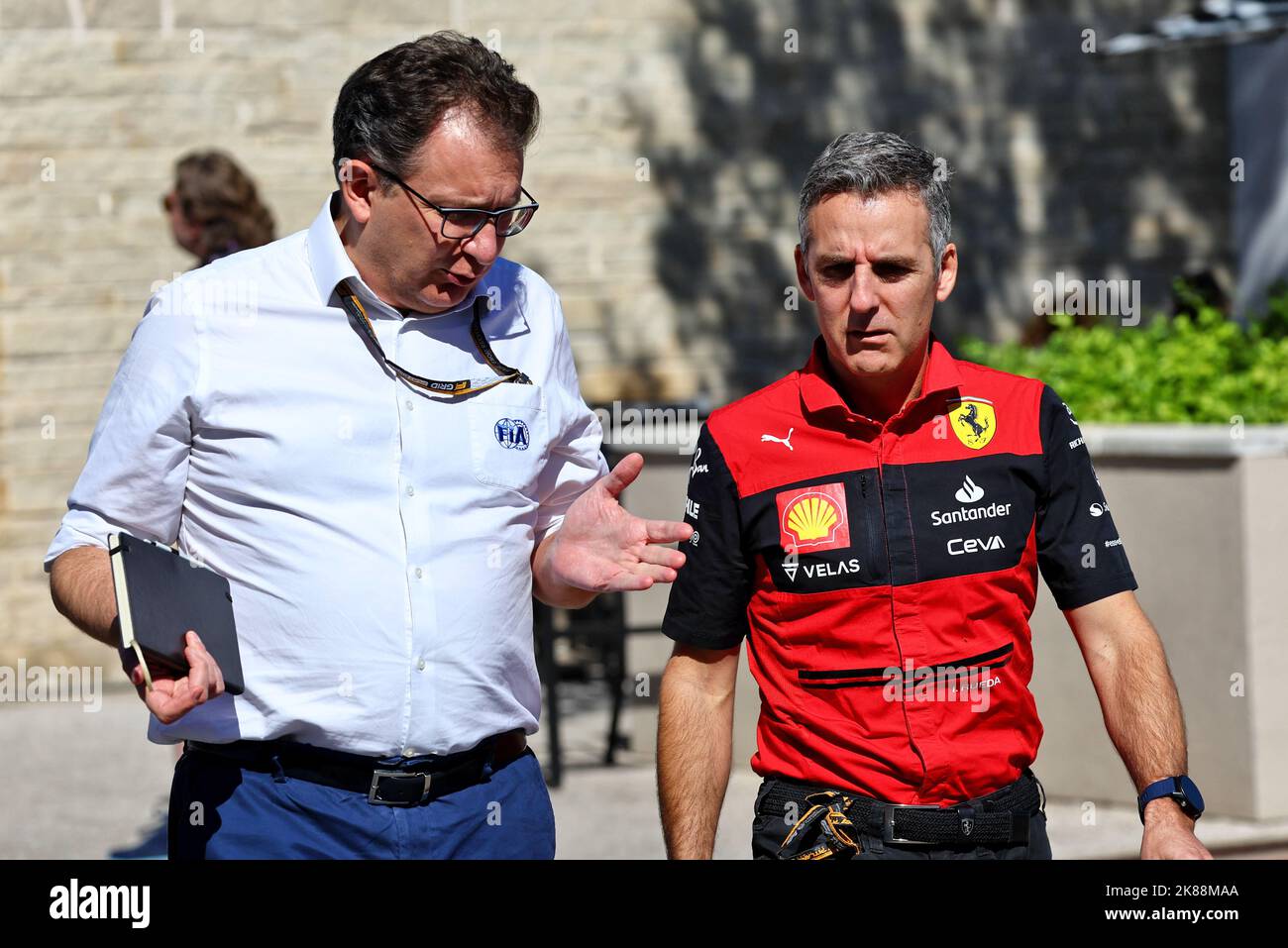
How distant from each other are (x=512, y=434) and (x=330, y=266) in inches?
16.9

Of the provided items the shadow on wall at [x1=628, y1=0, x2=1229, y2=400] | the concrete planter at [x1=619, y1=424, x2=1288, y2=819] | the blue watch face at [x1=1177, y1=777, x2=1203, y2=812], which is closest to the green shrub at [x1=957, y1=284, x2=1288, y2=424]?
the concrete planter at [x1=619, y1=424, x2=1288, y2=819]

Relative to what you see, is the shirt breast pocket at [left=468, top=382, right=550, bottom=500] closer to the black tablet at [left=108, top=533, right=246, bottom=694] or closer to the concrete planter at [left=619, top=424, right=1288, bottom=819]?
the black tablet at [left=108, top=533, right=246, bottom=694]

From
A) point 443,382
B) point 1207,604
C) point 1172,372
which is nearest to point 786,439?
point 443,382

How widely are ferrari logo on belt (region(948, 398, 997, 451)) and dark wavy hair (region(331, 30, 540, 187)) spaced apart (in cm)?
91

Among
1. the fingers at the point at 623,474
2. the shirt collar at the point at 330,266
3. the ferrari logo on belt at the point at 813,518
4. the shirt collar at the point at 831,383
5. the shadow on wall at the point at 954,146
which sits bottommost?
the ferrari logo on belt at the point at 813,518

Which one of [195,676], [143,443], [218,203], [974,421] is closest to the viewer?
[195,676]

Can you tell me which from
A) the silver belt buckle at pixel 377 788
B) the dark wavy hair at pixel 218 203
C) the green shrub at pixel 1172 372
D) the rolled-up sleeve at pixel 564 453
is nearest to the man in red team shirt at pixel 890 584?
the rolled-up sleeve at pixel 564 453

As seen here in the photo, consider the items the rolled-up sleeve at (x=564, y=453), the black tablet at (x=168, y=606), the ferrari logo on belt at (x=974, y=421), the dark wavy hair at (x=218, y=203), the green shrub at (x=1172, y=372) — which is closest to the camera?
the black tablet at (x=168, y=606)

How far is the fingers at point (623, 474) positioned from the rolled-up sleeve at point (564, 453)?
0.36 m

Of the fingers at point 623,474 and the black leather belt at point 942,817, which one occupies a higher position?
the fingers at point 623,474

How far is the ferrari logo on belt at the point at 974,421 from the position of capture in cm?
313

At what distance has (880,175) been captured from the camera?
3055 millimetres

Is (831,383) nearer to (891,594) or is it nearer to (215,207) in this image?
(891,594)

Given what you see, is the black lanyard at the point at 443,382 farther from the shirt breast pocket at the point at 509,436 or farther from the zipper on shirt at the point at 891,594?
the zipper on shirt at the point at 891,594
